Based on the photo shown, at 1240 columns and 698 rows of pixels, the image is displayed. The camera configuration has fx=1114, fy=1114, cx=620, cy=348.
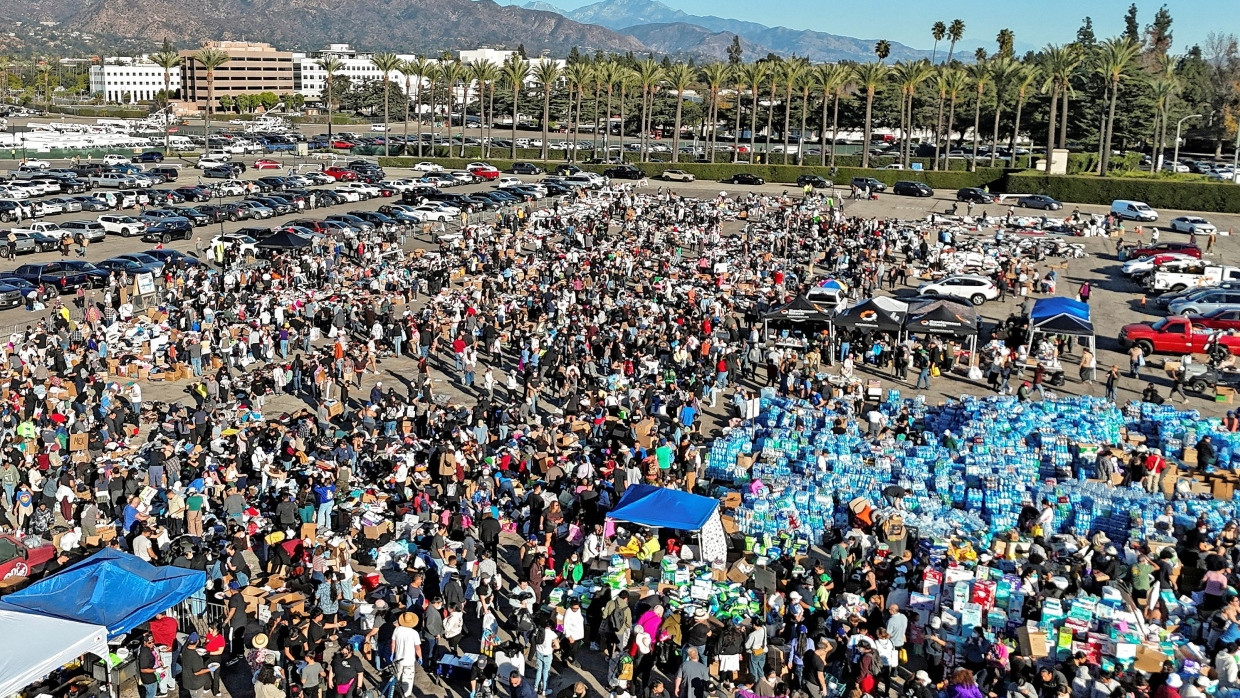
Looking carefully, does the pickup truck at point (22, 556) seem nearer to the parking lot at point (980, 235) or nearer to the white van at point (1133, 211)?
the parking lot at point (980, 235)

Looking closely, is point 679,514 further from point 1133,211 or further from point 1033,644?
point 1133,211

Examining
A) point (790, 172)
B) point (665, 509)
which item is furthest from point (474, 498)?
point (790, 172)

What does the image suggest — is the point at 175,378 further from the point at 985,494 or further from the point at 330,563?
the point at 985,494

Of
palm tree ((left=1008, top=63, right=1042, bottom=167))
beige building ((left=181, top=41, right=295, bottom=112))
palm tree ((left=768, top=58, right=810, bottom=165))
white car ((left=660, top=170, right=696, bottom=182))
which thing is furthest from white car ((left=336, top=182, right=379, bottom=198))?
beige building ((left=181, top=41, right=295, bottom=112))

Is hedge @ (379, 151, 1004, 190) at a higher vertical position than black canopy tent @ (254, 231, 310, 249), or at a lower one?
higher

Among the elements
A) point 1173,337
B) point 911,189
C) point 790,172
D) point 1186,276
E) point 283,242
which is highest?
point 790,172

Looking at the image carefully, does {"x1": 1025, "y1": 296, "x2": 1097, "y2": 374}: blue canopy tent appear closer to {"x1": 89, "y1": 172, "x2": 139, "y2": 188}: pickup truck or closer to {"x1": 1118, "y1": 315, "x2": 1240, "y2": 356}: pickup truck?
{"x1": 1118, "y1": 315, "x2": 1240, "y2": 356}: pickup truck
